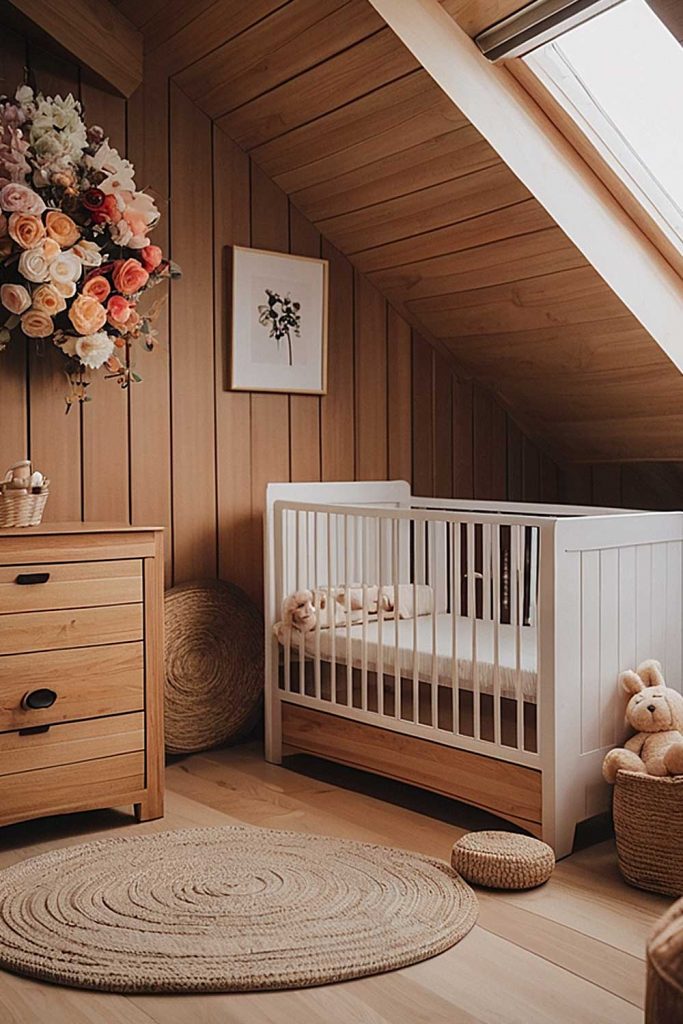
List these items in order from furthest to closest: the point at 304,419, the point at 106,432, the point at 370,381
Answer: the point at 370,381
the point at 304,419
the point at 106,432

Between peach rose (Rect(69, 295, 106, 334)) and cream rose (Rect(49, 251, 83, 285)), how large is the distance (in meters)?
0.06

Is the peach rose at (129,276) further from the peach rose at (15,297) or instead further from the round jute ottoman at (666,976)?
the round jute ottoman at (666,976)

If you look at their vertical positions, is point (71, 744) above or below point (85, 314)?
below

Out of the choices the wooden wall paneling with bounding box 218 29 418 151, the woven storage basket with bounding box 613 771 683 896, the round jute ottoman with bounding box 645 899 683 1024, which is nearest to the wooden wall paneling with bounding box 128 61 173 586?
the wooden wall paneling with bounding box 218 29 418 151

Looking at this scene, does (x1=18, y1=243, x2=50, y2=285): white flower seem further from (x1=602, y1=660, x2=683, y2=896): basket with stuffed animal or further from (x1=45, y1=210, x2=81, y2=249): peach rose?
(x1=602, y1=660, x2=683, y2=896): basket with stuffed animal

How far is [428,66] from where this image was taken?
8.59 feet

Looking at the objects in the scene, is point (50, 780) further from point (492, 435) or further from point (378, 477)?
point (492, 435)

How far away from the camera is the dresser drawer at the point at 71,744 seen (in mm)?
2500

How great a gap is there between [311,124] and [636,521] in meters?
1.51

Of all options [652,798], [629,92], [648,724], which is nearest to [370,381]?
[629,92]

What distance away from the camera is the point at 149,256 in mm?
2939

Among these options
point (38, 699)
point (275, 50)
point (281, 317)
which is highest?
point (275, 50)

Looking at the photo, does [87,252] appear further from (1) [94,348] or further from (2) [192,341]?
(2) [192,341]

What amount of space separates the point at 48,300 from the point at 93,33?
840mm
